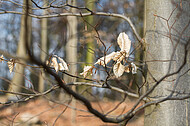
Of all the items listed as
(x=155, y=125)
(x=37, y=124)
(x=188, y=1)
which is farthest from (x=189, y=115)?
(x=37, y=124)

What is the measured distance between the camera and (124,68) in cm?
80

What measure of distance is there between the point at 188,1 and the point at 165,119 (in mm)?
672

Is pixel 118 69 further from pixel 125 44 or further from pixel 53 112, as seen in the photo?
pixel 53 112

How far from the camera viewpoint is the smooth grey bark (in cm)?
101

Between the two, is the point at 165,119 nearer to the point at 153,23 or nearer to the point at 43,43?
the point at 153,23

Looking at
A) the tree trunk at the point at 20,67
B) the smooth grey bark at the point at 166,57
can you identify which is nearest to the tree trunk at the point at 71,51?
the tree trunk at the point at 20,67

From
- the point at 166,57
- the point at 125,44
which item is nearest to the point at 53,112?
the point at 166,57

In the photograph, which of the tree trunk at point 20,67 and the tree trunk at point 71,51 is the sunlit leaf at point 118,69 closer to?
the tree trunk at point 71,51

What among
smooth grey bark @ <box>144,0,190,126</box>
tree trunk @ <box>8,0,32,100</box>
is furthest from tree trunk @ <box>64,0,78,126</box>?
smooth grey bark @ <box>144,0,190,126</box>

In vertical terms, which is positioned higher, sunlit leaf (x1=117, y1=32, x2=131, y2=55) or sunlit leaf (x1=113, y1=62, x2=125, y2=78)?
sunlit leaf (x1=117, y1=32, x2=131, y2=55)

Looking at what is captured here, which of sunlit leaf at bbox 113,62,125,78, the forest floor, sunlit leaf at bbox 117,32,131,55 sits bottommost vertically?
the forest floor

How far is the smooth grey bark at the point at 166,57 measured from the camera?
101 cm

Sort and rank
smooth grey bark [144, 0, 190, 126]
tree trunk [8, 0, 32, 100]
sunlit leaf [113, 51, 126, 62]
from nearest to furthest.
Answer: tree trunk [8, 0, 32, 100] → sunlit leaf [113, 51, 126, 62] → smooth grey bark [144, 0, 190, 126]

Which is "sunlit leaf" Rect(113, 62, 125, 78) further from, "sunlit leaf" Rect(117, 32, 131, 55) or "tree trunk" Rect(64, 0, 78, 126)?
"tree trunk" Rect(64, 0, 78, 126)
